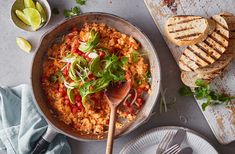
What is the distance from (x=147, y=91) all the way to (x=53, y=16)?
3.02 feet

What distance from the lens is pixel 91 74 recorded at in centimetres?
442

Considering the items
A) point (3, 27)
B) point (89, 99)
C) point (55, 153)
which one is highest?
point (3, 27)

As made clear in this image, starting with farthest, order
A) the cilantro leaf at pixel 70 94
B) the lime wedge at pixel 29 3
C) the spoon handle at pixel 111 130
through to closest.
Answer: the lime wedge at pixel 29 3 < the cilantro leaf at pixel 70 94 < the spoon handle at pixel 111 130

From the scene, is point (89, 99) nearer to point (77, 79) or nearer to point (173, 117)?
point (77, 79)

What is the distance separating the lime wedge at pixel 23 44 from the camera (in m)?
4.58

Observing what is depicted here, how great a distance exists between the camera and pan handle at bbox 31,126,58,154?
441cm

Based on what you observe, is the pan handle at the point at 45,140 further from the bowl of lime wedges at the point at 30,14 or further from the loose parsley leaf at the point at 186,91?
the loose parsley leaf at the point at 186,91

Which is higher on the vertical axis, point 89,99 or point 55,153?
point 89,99

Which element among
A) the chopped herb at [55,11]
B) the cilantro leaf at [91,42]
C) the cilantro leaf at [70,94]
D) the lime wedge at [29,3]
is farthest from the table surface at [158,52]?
the cilantro leaf at [70,94]

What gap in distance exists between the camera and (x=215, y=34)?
4367 mm

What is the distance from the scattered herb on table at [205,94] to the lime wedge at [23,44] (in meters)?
1.20

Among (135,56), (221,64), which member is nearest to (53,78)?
(135,56)

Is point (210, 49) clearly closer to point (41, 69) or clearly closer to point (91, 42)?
point (91, 42)

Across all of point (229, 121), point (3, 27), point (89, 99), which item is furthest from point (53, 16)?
point (229, 121)
